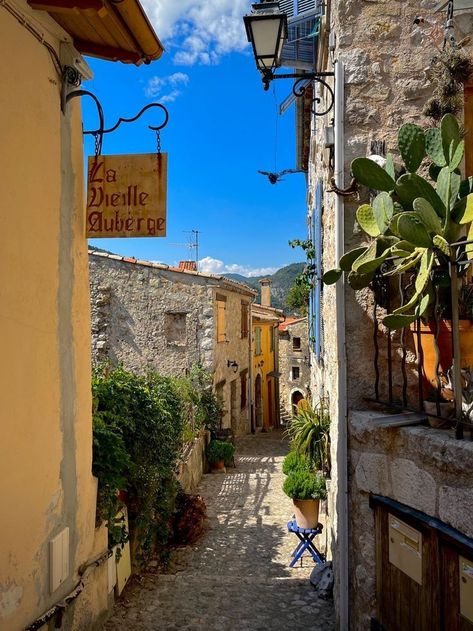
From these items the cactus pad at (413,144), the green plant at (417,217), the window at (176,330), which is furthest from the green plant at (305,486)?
the window at (176,330)

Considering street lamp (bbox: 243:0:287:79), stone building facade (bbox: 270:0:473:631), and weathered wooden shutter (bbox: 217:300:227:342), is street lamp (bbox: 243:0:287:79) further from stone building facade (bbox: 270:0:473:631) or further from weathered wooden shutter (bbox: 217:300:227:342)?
weathered wooden shutter (bbox: 217:300:227:342)

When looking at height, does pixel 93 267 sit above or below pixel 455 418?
above

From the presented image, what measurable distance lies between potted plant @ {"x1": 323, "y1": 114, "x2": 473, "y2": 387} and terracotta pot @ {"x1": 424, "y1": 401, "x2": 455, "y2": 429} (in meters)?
0.14

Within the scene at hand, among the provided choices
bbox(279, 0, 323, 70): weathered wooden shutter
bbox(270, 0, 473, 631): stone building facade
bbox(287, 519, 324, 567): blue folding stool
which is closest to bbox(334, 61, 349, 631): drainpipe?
bbox(270, 0, 473, 631): stone building facade

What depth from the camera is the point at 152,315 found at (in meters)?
12.8

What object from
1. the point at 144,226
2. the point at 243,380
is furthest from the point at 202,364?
the point at 144,226

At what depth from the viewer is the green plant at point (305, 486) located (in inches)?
230

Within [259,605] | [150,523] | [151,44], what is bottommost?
[259,605]

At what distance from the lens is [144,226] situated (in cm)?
352

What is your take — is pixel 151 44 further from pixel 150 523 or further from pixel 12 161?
pixel 150 523

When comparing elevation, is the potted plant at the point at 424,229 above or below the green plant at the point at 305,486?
above

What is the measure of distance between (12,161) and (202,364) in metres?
10.3

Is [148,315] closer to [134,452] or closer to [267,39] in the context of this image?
[134,452]

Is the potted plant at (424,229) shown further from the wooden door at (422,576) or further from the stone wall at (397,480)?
the wooden door at (422,576)
